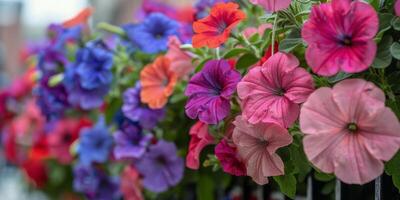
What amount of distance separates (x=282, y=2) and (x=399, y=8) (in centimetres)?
13

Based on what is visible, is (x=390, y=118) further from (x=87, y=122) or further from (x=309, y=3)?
(x=87, y=122)

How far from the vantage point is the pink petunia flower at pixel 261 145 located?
2.26ft

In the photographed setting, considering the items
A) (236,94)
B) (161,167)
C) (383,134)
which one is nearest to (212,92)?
(236,94)

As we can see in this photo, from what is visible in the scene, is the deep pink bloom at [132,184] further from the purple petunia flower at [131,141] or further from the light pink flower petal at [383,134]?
the light pink flower petal at [383,134]

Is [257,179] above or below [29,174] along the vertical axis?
above

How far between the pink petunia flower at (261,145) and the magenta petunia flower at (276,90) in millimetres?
17

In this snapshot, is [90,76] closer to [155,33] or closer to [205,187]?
[155,33]

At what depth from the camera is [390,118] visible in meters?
0.59

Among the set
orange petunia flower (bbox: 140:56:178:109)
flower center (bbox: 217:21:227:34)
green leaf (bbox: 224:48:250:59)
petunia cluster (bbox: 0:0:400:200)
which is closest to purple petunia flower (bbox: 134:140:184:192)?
petunia cluster (bbox: 0:0:400:200)

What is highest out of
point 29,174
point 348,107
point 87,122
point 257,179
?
point 348,107

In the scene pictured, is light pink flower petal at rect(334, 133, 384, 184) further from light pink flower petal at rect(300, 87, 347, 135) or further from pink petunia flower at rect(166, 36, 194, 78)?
pink petunia flower at rect(166, 36, 194, 78)

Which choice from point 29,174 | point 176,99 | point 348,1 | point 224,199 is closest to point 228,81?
point 348,1

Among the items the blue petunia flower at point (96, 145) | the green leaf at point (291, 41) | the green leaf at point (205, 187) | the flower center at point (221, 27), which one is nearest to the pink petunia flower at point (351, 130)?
A: the green leaf at point (291, 41)

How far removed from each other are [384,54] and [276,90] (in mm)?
129
